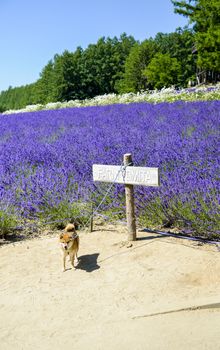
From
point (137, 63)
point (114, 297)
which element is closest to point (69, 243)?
point (114, 297)

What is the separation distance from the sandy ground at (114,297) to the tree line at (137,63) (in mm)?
19694

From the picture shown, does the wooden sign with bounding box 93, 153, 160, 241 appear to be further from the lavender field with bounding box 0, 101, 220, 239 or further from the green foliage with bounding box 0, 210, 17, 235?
the green foliage with bounding box 0, 210, 17, 235

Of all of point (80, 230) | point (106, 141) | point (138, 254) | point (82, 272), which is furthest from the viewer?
point (106, 141)

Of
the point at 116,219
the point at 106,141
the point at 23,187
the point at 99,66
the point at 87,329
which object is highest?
the point at 99,66

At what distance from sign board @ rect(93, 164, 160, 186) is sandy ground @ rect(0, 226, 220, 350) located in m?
0.54

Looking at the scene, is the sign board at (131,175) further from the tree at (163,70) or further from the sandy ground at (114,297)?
the tree at (163,70)

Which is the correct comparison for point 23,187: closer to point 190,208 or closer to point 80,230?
point 80,230

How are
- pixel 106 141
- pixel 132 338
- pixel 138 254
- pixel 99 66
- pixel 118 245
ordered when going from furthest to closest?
pixel 99 66, pixel 106 141, pixel 118 245, pixel 138 254, pixel 132 338

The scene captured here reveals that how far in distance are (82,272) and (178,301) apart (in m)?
0.87

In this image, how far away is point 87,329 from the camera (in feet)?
8.17

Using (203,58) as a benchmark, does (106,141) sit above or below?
below

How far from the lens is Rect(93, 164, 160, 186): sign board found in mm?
3525

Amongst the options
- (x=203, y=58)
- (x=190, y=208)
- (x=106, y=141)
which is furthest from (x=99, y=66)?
(x=190, y=208)

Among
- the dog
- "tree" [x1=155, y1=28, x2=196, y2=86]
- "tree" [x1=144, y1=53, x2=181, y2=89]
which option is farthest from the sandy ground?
"tree" [x1=155, y1=28, x2=196, y2=86]
